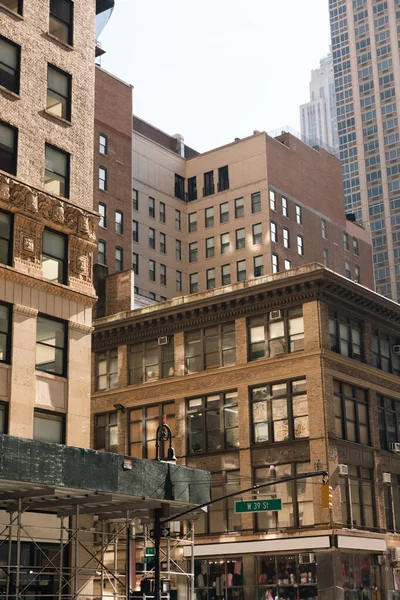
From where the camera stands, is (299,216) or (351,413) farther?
(299,216)

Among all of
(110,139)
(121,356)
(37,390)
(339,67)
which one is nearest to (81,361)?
(37,390)

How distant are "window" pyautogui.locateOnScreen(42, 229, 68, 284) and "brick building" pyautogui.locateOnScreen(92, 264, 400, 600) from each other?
65.3ft

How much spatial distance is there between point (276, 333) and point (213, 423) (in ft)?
21.3

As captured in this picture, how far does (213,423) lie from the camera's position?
5338cm

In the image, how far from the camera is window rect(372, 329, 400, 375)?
5534cm

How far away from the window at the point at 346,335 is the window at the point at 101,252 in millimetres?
27830

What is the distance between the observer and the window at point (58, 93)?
116 ft

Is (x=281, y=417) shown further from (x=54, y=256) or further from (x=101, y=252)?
(x=101, y=252)

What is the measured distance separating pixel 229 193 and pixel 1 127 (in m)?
62.4

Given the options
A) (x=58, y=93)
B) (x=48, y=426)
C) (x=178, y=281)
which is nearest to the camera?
(x=48, y=426)

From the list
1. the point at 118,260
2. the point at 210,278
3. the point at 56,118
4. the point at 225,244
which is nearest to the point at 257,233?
the point at 225,244

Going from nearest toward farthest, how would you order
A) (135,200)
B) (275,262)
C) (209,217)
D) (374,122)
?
(275,262) → (135,200) → (209,217) → (374,122)

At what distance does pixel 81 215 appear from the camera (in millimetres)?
35062

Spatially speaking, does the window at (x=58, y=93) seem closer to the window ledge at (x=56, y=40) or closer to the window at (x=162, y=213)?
the window ledge at (x=56, y=40)
